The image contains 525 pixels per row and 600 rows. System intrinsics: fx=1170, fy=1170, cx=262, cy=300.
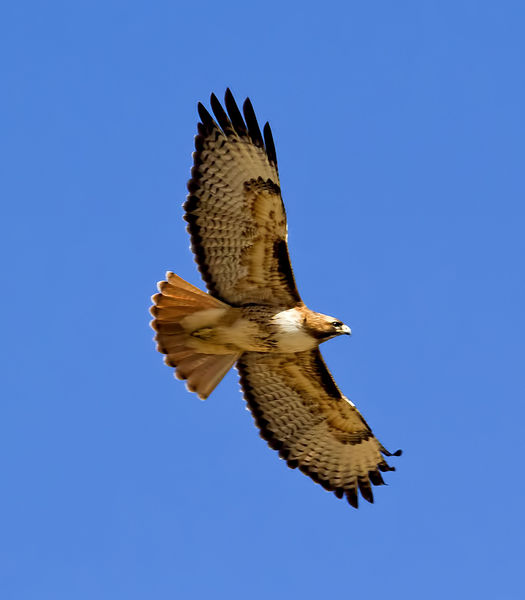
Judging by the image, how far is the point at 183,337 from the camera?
34.5 feet

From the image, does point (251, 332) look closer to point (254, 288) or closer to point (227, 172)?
point (254, 288)

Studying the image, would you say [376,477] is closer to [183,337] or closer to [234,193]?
[183,337]

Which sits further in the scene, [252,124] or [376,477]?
[376,477]

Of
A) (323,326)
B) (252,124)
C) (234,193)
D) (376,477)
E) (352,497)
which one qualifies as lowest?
(352,497)

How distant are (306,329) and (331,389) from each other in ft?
3.35

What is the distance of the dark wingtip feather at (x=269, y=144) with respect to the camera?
33.9 ft

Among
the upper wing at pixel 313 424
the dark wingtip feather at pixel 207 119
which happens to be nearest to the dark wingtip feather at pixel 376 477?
the upper wing at pixel 313 424

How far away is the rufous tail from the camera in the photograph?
33.7ft

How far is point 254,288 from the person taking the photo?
10.6 metres

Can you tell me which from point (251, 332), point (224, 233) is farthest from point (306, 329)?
point (224, 233)

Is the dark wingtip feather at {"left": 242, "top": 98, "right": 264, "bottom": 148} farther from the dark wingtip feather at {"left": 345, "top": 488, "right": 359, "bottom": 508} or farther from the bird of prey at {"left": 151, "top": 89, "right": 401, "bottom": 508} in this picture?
the dark wingtip feather at {"left": 345, "top": 488, "right": 359, "bottom": 508}

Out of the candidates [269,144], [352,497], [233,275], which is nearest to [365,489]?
[352,497]

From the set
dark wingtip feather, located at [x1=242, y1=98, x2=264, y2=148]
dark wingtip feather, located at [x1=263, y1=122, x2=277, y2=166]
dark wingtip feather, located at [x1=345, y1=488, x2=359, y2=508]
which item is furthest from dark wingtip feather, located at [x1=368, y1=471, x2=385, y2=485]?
dark wingtip feather, located at [x1=242, y1=98, x2=264, y2=148]

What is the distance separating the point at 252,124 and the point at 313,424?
10.1ft
